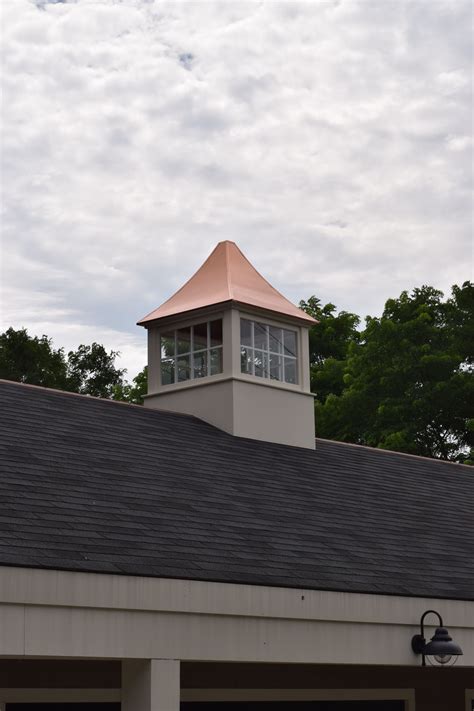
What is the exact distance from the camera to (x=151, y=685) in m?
10.8

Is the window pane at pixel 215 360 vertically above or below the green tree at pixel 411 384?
below

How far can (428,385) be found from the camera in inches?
1539

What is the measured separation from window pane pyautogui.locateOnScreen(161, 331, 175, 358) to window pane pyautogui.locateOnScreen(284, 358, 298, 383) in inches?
79.3

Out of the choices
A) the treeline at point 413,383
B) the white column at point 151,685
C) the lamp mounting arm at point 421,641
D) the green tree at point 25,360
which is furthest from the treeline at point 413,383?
the white column at point 151,685

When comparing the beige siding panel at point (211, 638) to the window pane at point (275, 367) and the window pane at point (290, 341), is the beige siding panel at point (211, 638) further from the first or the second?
the window pane at point (290, 341)

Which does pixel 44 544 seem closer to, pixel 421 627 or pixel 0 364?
pixel 421 627

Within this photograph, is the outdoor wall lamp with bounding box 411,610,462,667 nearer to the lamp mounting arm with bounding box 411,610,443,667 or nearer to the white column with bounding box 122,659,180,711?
the lamp mounting arm with bounding box 411,610,443,667

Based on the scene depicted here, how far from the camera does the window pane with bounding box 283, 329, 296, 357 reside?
2097 cm

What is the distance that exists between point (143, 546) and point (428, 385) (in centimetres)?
2843

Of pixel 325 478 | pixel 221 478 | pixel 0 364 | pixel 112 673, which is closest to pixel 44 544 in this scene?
pixel 112 673

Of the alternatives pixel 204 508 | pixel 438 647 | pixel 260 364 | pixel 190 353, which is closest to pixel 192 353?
pixel 190 353

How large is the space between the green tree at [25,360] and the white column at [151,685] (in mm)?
39222

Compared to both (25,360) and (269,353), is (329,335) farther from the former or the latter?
(269,353)

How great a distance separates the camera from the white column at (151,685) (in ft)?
35.3
